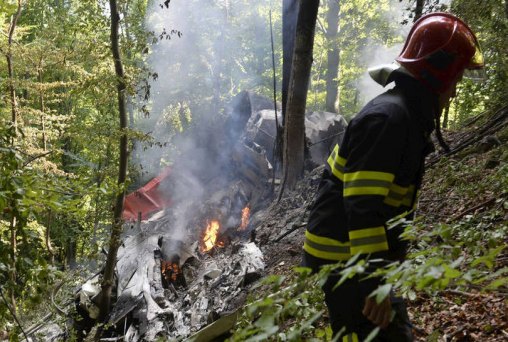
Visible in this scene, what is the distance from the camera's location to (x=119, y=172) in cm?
766

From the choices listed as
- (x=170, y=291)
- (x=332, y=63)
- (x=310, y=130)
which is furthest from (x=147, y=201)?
(x=332, y=63)

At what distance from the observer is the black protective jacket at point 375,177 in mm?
1948

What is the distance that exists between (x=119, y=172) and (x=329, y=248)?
6209mm

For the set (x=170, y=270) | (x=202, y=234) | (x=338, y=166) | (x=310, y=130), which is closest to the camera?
(x=338, y=166)

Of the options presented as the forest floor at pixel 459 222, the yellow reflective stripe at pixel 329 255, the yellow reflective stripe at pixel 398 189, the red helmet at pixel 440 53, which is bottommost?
the forest floor at pixel 459 222

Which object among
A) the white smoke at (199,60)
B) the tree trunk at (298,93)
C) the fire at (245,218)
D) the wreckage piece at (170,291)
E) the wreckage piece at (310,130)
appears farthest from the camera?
the white smoke at (199,60)

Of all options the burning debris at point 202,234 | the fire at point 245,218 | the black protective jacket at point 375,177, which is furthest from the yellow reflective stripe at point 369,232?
the fire at point 245,218

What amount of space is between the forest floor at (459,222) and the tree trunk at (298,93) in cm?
55

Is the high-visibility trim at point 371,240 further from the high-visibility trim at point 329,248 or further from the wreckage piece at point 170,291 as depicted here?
the wreckage piece at point 170,291

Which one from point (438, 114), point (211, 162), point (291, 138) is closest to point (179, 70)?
point (211, 162)

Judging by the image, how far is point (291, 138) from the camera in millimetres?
10352

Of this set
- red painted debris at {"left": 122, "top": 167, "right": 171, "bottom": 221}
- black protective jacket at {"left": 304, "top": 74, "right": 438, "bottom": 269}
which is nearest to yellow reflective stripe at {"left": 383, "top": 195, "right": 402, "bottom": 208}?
black protective jacket at {"left": 304, "top": 74, "right": 438, "bottom": 269}

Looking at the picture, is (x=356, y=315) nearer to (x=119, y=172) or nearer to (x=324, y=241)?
(x=324, y=241)

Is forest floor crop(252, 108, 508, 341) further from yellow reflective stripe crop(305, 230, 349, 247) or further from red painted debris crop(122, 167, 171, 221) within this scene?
red painted debris crop(122, 167, 171, 221)
